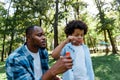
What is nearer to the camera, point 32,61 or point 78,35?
point 32,61

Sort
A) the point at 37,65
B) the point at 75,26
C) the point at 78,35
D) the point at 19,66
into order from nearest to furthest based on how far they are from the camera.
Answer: the point at 19,66, the point at 37,65, the point at 78,35, the point at 75,26

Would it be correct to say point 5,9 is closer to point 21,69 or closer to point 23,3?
point 23,3

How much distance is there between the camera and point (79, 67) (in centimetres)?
426

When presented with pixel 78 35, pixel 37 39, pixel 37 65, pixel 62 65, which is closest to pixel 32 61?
pixel 37 65

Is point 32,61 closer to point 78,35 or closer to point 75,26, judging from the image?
point 78,35

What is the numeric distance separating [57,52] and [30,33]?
1.78 feet

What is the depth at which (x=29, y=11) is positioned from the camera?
25.3m

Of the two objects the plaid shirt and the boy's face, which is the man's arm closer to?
the plaid shirt

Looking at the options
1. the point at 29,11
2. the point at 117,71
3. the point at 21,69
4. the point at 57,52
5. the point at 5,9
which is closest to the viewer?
the point at 21,69

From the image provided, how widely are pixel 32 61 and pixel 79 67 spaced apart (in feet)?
5.71

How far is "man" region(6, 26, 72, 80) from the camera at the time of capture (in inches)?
72.5

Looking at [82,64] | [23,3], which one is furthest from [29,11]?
[82,64]

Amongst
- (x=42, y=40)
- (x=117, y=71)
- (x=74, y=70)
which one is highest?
(x=42, y=40)

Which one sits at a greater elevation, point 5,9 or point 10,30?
point 5,9
